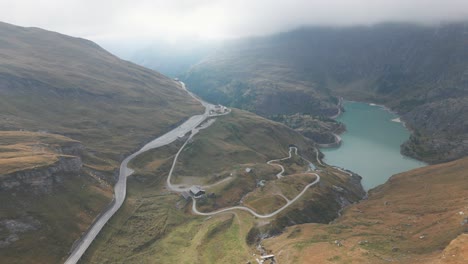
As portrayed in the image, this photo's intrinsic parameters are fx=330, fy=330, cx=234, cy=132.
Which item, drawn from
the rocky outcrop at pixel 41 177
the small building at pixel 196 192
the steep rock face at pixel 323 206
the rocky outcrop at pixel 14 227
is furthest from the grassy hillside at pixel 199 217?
the rocky outcrop at pixel 41 177

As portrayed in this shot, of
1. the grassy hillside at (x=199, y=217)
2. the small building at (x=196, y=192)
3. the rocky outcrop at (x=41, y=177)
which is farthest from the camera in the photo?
the small building at (x=196, y=192)

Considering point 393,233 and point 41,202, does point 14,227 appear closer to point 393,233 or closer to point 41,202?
point 41,202

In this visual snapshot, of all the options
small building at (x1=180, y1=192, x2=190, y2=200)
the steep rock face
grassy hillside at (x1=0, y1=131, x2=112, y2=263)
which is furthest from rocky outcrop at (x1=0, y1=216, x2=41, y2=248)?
the steep rock face

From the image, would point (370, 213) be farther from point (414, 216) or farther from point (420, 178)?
point (420, 178)

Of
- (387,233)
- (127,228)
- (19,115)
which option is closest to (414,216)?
(387,233)

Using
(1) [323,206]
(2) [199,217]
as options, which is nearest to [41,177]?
(2) [199,217]

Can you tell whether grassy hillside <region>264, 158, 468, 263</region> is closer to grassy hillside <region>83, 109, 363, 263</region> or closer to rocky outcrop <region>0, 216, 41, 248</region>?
grassy hillside <region>83, 109, 363, 263</region>

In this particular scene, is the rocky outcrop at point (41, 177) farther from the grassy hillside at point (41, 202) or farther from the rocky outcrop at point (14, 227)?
the rocky outcrop at point (14, 227)
